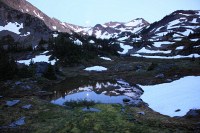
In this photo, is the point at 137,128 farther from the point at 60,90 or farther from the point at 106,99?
the point at 60,90

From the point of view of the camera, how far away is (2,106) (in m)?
16.7

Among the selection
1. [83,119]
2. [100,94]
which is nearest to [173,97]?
[100,94]

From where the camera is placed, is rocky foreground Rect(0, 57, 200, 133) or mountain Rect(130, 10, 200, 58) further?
mountain Rect(130, 10, 200, 58)

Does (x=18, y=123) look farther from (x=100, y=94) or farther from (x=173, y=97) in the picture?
(x=173, y=97)

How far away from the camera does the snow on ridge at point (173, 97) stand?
675 inches

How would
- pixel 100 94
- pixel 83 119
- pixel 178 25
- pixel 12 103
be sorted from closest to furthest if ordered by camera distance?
pixel 83 119
pixel 12 103
pixel 100 94
pixel 178 25

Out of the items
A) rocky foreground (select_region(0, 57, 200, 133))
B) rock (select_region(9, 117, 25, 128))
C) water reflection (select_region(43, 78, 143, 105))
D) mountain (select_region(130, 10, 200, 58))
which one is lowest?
water reflection (select_region(43, 78, 143, 105))

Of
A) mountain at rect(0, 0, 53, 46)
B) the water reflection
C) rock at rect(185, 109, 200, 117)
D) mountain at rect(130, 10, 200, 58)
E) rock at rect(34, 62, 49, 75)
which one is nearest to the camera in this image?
rock at rect(185, 109, 200, 117)

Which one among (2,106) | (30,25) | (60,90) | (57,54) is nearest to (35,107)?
(2,106)

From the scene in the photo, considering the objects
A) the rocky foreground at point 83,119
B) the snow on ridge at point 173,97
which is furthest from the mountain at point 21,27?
the rocky foreground at point 83,119

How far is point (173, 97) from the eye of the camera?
20.2 metres

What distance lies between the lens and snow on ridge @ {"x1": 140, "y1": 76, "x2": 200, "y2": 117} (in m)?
17.2

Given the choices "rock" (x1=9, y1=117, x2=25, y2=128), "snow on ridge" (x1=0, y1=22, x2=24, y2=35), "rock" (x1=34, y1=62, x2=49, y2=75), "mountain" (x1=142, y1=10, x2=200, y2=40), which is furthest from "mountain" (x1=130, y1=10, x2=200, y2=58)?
"snow on ridge" (x1=0, y1=22, x2=24, y2=35)

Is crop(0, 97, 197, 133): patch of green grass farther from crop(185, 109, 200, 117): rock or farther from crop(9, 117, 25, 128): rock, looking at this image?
crop(185, 109, 200, 117): rock
